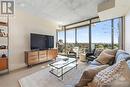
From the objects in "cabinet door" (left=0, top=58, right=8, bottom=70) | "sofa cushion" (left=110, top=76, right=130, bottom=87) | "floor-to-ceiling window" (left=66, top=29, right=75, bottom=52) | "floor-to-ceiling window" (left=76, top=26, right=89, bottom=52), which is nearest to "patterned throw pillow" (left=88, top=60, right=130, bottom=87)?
"sofa cushion" (left=110, top=76, right=130, bottom=87)

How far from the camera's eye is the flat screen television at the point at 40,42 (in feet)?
20.6

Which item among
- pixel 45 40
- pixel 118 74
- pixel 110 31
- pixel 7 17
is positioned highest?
pixel 7 17

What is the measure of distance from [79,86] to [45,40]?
5.40m

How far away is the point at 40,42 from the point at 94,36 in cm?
322

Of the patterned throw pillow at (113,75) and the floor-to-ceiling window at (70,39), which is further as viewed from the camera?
the floor-to-ceiling window at (70,39)

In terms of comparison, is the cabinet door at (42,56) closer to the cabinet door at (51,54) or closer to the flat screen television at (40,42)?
the flat screen television at (40,42)

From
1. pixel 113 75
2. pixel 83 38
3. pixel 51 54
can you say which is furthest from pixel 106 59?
pixel 83 38

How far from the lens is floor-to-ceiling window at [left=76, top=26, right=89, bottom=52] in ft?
27.0

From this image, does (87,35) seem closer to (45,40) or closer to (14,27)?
(45,40)

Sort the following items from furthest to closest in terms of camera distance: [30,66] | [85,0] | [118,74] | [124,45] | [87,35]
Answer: [87,35], [30,66], [124,45], [85,0], [118,74]

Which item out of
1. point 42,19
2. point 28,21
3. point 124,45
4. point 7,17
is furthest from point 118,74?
point 42,19

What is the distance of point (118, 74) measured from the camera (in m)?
1.55

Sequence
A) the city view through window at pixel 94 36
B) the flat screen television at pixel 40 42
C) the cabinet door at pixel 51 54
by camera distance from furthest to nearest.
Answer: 1. the cabinet door at pixel 51 54
2. the flat screen television at pixel 40 42
3. the city view through window at pixel 94 36

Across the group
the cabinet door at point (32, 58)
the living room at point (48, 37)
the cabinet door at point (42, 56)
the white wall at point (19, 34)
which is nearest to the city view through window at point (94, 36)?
the living room at point (48, 37)
